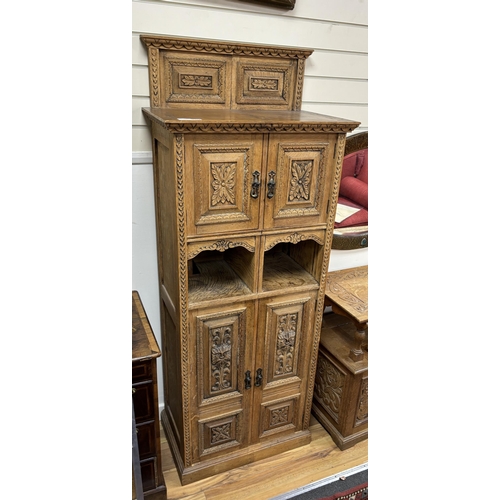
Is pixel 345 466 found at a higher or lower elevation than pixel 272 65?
lower

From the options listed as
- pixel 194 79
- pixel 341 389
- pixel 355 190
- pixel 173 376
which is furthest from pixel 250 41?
pixel 341 389

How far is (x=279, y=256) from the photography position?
6.98 feet

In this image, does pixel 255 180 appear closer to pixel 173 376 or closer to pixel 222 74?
pixel 222 74

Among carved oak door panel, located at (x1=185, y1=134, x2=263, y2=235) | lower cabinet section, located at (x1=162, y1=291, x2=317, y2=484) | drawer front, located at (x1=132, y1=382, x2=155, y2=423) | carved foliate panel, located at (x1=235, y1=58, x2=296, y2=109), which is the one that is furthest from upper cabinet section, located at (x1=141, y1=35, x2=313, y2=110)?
drawer front, located at (x1=132, y1=382, x2=155, y2=423)

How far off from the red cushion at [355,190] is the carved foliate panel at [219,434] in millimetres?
1304

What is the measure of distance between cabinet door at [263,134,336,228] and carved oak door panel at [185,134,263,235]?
0.06m

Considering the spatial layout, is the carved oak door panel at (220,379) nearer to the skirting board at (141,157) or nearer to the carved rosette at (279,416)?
the carved rosette at (279,416)

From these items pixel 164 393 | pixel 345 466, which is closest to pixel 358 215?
pixel 345 466

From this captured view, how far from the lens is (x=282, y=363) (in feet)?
6.40

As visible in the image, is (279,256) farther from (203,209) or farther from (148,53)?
(148,53)

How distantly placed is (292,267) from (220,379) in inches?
25.5

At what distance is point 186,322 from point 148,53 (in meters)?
1.13

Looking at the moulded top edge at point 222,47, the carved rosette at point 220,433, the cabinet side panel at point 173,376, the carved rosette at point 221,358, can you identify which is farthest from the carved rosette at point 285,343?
the moulded top edge at point 222,47

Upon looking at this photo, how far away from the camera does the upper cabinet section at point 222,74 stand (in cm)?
168
